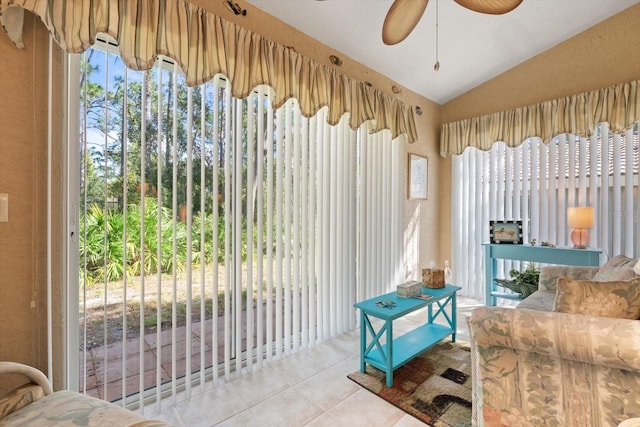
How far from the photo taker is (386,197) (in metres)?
3.26

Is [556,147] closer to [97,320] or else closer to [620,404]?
[620,404]

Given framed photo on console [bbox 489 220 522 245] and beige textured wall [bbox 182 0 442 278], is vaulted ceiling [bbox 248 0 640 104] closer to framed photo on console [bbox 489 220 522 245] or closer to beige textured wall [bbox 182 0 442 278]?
beige textured wall [bbox 182 0 442 278]

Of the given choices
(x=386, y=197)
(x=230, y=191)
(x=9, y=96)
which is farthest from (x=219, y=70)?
(x=386, y=197)

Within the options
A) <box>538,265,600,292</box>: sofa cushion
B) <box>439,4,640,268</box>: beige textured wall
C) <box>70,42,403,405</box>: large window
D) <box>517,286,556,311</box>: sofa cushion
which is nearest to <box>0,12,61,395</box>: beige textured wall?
<box>70,42,403,405</box>: large window

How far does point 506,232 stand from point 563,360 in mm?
2383

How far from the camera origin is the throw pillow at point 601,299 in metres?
1.25

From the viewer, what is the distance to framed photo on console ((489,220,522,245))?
10.7ft

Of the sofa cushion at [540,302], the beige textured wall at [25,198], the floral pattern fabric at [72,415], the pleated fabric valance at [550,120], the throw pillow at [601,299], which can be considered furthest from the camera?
the pleated fabric valance at [550,120]

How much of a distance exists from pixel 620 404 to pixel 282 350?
6.39 feet

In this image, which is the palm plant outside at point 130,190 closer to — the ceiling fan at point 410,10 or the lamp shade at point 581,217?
the ceiling fan at point 410,10

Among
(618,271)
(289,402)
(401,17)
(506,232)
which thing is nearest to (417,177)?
(506,232)

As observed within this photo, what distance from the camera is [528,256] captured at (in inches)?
123

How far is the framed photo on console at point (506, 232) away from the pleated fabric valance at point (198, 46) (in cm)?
201

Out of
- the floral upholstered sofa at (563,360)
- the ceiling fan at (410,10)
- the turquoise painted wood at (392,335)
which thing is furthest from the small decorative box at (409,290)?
the ceiling fan at (410,10)
